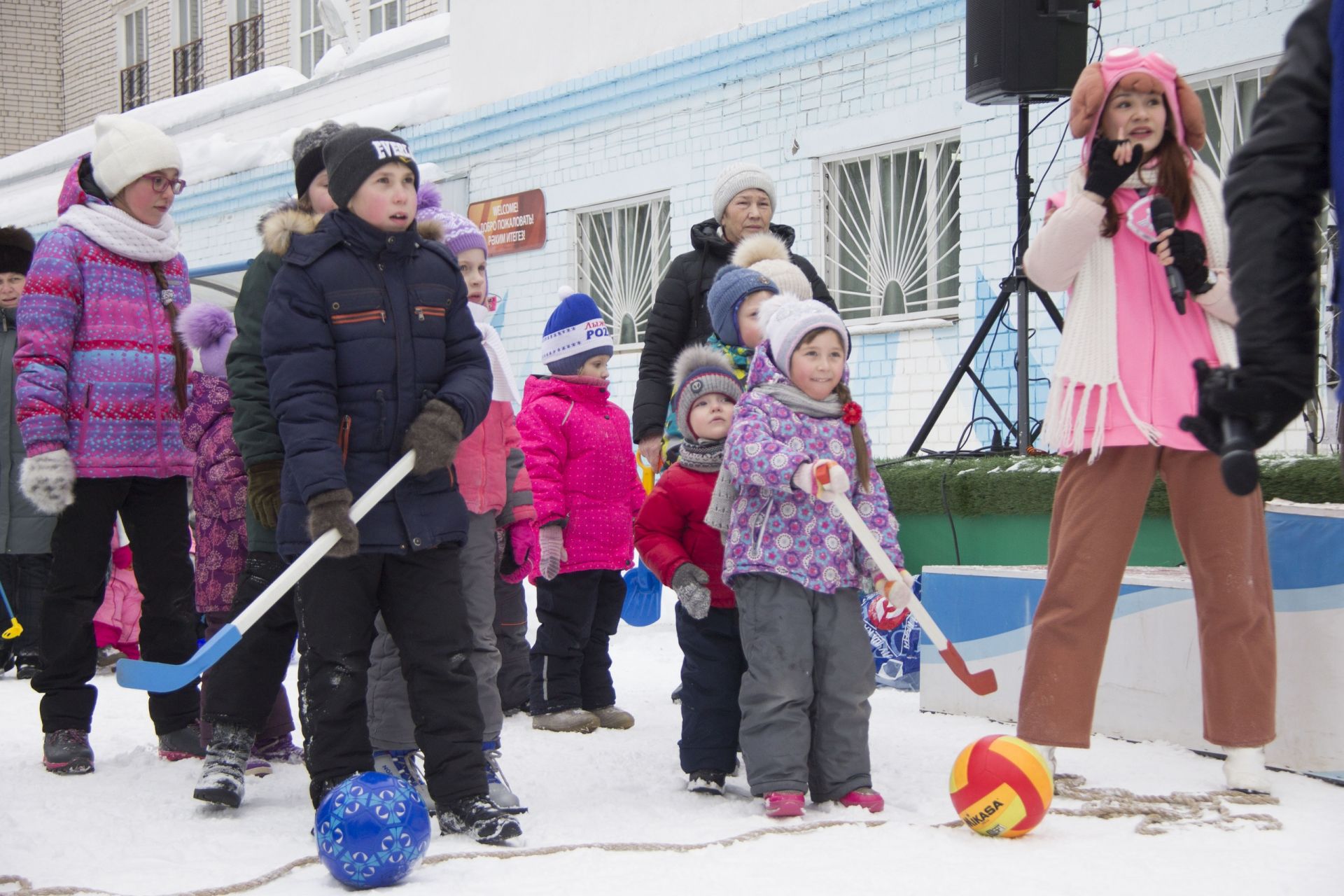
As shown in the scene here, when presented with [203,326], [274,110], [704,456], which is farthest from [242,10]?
[704,456]

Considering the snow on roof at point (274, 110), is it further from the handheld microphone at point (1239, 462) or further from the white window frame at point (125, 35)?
the handheld microphone at point (1239, 462)

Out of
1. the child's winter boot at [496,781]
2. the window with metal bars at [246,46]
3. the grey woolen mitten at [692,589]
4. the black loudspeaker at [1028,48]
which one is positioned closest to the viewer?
the child's winter boot at [496,781]

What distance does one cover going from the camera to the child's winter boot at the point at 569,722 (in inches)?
207

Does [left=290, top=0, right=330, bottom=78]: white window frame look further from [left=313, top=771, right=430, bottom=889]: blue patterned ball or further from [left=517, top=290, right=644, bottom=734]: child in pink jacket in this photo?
[left=313, top=771, right=430, bottom=889]: blue patterned ball

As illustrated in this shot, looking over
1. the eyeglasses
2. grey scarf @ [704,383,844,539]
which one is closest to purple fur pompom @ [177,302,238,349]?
the eyeglasses

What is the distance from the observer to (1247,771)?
3.75 meters

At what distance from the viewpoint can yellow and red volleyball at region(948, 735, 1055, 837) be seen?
132 inches

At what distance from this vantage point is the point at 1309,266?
6.76 feet

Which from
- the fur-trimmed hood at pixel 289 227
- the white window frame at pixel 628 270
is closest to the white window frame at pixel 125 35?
the white window frame at pixel 628 270

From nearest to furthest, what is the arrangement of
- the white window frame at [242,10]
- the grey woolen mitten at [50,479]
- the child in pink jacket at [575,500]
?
1. the grey woolen mitten at [50,479]
2. the child in pink jacket at [575,500]
3. the white window frame at [242,10]

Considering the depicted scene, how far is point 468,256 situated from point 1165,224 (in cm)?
206

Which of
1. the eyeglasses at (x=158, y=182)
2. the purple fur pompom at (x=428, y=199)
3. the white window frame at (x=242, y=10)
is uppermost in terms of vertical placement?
the white window frame at (x=242, y=10)

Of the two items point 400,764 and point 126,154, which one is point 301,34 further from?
point 400,764

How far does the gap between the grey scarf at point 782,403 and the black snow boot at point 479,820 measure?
38.8 inches
